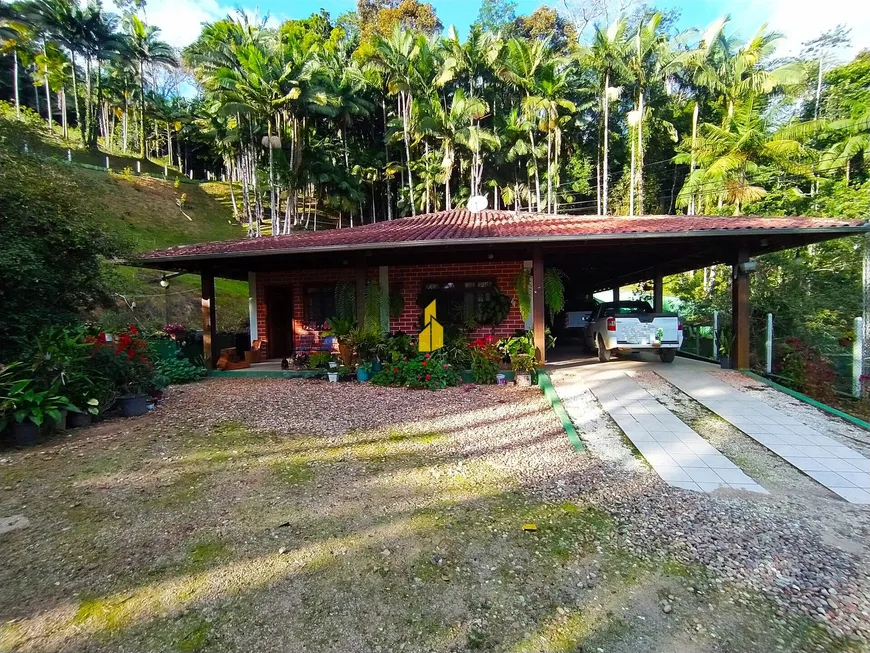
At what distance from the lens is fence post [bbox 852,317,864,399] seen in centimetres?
744

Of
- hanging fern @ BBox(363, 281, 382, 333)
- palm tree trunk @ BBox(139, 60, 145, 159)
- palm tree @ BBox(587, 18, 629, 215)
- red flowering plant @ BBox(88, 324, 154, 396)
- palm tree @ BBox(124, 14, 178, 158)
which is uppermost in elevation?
palm tree @ BBox(124, 14, 178, 158)

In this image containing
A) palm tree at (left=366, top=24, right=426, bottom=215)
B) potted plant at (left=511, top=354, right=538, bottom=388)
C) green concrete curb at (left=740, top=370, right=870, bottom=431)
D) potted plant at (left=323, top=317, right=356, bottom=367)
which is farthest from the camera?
palm tree at (left=366, top=24, right=426, bottom=215)

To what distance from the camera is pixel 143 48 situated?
123ft

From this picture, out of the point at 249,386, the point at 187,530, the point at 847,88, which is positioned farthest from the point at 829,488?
the point at 847,88

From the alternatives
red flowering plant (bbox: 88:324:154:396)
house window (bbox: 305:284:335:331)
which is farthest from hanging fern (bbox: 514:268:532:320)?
red flowering plant (bbox: 88:324:154:396)

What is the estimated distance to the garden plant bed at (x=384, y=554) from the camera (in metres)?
1.94

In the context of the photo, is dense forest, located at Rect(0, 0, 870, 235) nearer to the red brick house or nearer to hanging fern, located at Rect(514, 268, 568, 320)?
the red brick house

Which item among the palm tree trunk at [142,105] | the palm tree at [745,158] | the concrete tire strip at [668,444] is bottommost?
the concrete tire strip at [668,444]

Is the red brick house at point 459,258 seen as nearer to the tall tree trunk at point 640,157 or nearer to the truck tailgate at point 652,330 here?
the truck tailgate at point 652,330

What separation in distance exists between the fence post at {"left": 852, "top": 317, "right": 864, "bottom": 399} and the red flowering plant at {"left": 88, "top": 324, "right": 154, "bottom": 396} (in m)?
11.6

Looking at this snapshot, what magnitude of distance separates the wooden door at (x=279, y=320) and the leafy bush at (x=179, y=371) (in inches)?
87.1

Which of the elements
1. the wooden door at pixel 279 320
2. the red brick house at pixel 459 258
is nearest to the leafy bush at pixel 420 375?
the red brick house at pixel 459 258

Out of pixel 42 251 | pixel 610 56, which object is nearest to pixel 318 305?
pixel 42 251

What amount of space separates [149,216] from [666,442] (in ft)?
104
